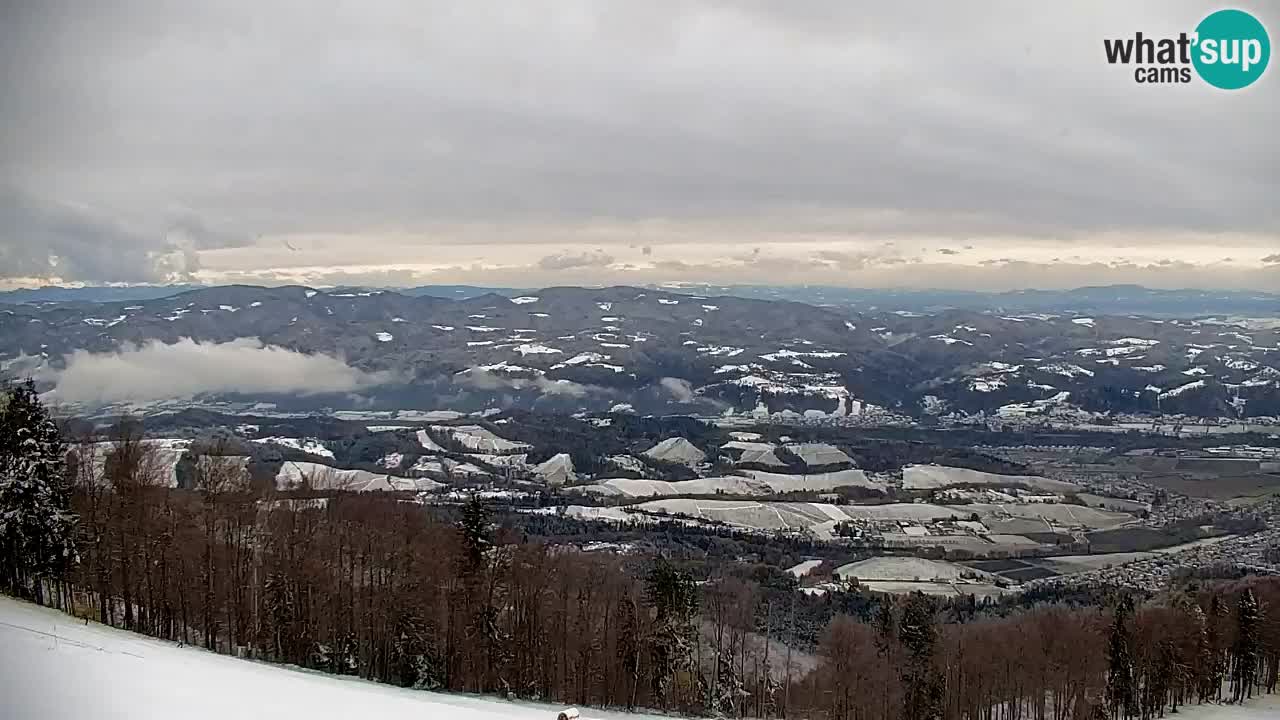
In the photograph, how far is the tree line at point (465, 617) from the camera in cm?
2625

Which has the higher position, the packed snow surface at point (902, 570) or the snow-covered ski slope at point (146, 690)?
the snow-covered ski slope at point (146, 690)

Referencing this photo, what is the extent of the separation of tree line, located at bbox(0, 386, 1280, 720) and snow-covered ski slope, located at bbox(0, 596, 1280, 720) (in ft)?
32.1

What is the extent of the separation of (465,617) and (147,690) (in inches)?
689

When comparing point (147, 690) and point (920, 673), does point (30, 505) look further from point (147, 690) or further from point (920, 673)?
point (920, 673)

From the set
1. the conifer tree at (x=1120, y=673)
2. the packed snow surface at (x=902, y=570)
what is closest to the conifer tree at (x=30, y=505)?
the conifer tree at (x=1120, y=673)

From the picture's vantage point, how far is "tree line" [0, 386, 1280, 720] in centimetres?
2625

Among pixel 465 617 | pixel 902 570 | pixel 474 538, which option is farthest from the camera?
pixel 902 570

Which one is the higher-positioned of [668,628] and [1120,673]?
[668,628]

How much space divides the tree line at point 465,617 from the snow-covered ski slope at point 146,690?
979 cm

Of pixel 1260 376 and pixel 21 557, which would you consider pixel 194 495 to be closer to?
pixel 21 557

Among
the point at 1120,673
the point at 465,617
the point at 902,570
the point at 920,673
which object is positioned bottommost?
the point at 902,570

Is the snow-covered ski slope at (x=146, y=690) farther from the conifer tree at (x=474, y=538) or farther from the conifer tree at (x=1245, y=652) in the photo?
the conifer tree at (x=1245, y=652)

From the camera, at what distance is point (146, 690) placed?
11.3 m

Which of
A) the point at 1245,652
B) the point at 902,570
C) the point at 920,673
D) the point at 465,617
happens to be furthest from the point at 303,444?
the point at 1245,652
